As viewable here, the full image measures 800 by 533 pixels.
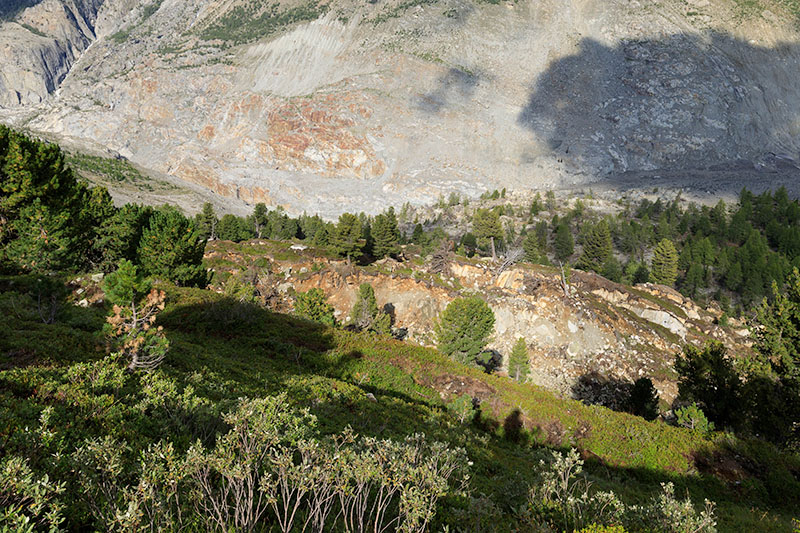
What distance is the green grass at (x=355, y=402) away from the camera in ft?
19.1

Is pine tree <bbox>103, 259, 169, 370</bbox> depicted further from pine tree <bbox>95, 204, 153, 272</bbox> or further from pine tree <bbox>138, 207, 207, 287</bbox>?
pine tree <bbox>95, 204, 153, 272</bbox>

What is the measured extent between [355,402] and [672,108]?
177 m

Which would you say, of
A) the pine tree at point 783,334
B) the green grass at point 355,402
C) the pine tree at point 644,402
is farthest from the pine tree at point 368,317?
the pine tree at point 783,334

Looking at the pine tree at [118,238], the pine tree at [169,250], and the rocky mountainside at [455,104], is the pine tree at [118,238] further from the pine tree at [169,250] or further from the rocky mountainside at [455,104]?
the rocky mountainside at [455,104]

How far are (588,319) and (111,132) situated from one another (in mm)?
174622

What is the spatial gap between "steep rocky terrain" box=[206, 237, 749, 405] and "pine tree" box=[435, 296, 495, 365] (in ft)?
22.3

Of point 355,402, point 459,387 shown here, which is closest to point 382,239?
point 459,387

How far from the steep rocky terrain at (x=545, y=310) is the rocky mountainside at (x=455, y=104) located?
3344 inches

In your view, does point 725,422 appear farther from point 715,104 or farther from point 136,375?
point 715,104

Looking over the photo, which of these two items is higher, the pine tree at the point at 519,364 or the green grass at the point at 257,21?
the green grass at the point at 257,21

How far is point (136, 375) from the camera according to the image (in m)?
7.65

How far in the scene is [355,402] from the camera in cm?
1029

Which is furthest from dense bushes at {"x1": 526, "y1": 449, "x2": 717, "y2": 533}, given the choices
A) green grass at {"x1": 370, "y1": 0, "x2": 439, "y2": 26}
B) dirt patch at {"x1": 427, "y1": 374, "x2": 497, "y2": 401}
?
green grass at {"x1": 370, "y1": 0, "x2": 439, "y2": 26}

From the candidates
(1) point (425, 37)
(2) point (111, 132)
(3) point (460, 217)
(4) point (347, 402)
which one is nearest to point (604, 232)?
(3) point (460, 217)
